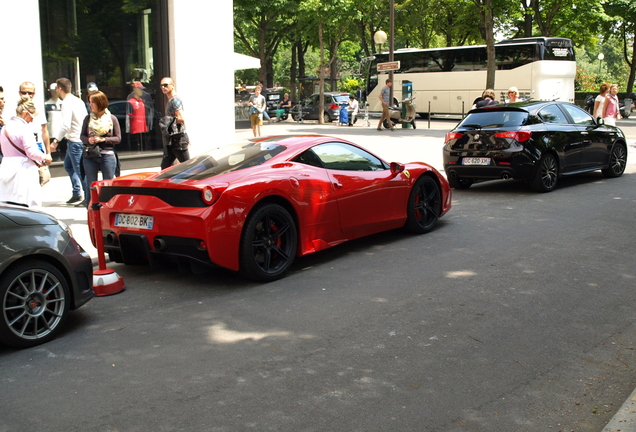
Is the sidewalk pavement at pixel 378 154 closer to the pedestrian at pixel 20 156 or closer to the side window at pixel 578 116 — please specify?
Answer: the pedestrian at pixel 20 156

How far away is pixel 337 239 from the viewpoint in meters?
7.07

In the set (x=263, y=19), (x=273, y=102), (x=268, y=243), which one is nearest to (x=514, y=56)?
(x=273, y=102)

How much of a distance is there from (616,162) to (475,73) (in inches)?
993

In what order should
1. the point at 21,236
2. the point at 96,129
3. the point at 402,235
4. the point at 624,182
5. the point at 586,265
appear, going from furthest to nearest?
the point at 624,182 → the point at 96,129 → the point at 402,235 → the point at 586,265 → the point at 21,236

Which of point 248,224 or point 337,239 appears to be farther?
point 337,239

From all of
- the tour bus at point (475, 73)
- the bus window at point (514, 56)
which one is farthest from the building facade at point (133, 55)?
the bus window at point (514, 56)

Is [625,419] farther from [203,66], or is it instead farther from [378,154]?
[378,154]

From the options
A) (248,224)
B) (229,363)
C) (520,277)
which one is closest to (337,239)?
(248,224)

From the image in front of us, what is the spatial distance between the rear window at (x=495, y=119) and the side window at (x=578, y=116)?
1.44 m

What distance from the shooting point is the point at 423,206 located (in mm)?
8414

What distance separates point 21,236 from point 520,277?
4236mm

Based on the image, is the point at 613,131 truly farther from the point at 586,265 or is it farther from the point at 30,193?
the point at 30,193

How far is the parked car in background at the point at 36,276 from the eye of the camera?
14.8 feet

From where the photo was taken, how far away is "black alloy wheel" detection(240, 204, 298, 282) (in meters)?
6.02
